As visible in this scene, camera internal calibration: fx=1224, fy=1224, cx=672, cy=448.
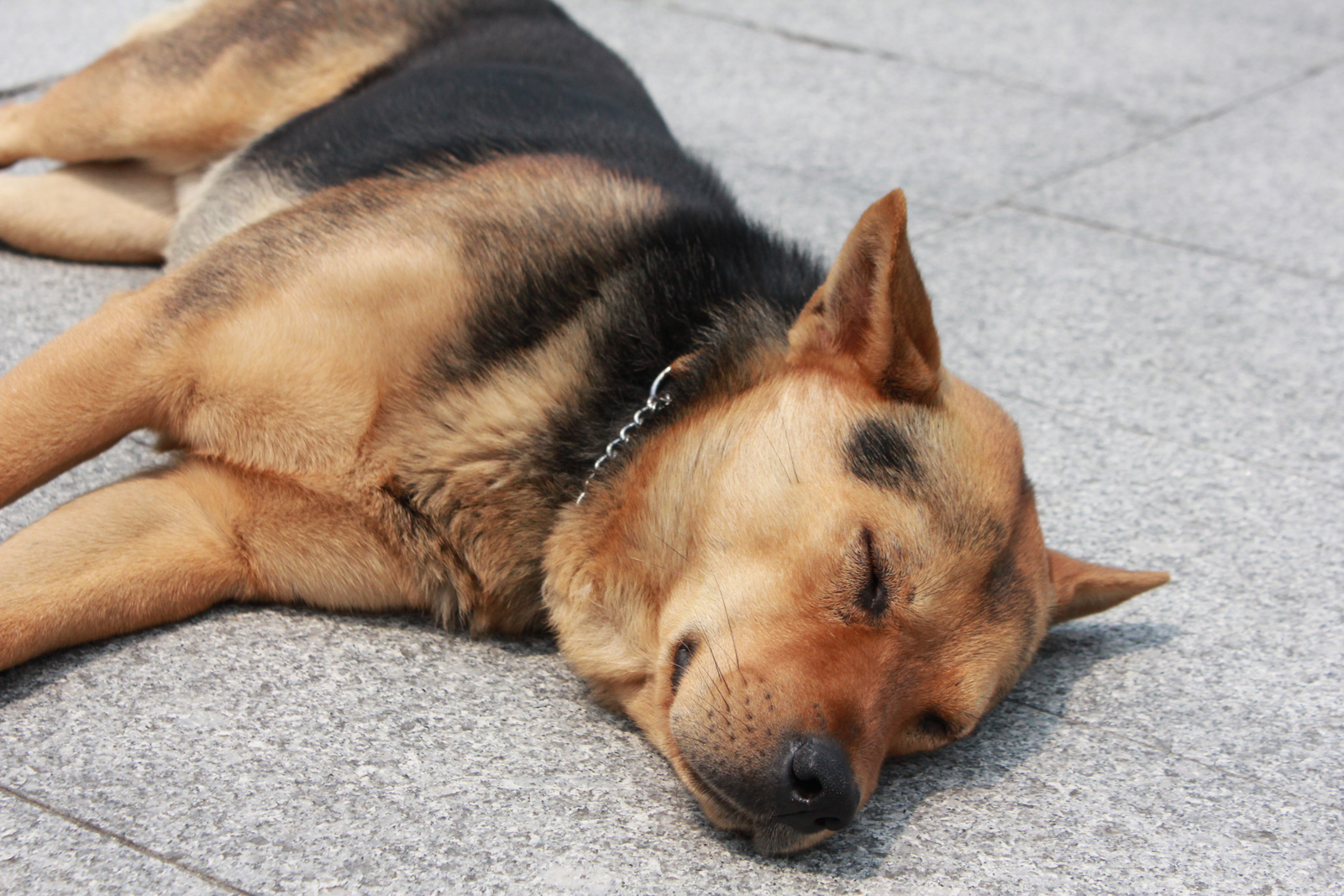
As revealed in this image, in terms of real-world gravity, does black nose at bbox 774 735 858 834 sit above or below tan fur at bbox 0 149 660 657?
below

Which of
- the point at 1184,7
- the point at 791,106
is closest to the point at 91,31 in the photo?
the point at 791,106

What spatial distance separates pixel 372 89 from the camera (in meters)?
4.73

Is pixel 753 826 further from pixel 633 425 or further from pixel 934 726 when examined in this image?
pixel 633 425

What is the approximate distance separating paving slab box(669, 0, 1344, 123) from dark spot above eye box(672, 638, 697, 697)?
22.3ft

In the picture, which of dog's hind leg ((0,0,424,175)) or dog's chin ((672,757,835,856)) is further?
dog's hind leg ((0,0,424,175))

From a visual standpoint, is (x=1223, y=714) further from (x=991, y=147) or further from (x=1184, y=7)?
(x=1184, y=7)

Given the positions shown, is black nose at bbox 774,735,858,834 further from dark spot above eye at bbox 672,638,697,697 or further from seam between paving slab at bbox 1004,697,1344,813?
seam between paving slab at bbox 1004,697,1344,813

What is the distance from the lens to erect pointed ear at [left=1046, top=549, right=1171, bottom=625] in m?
3.55

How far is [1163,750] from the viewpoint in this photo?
3.42 meters

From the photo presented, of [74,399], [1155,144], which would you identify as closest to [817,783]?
[74,399]

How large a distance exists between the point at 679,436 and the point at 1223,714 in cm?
182

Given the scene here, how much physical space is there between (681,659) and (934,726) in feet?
2.18

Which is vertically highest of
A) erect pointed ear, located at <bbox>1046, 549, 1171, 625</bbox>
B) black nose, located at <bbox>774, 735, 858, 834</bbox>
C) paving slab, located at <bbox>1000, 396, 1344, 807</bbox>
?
black nose, located at <bbox>774, 735, 858, 834</bbox>

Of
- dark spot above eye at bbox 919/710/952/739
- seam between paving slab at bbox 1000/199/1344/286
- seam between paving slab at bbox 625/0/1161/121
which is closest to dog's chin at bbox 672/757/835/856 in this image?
dark spot above eye at bbox 919/710/952/739
